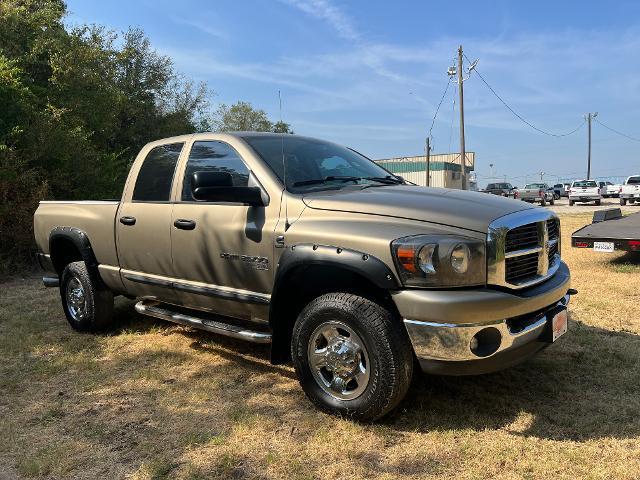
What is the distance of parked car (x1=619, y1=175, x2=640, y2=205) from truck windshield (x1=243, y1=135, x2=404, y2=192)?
30.9 meters

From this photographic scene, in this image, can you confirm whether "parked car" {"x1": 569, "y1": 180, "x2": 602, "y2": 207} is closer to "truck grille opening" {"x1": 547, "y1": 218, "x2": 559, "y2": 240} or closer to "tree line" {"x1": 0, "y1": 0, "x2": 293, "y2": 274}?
"tree line" {"x1": 0, "y1": 0, "x2": 293, "y2": 274}

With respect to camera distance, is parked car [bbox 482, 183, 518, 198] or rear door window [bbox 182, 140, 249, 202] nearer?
rear door window [bbox 182, 140, 249, 202]

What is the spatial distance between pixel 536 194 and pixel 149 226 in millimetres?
35323

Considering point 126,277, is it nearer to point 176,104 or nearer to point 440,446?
point 440,446

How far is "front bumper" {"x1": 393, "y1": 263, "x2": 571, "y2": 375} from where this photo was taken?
285cm

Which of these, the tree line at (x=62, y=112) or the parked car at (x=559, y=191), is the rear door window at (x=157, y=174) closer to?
the tree line at (x=62, y=112)

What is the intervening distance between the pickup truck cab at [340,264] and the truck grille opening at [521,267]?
12 millimetres

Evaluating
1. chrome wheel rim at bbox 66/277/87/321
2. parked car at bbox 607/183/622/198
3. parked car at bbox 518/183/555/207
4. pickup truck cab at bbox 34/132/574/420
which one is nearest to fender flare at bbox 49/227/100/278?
chrome wheel rim at bbox 66/277/87/321

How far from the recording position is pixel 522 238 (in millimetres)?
3215

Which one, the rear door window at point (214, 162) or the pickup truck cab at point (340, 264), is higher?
the rear door window at point (214, 162)

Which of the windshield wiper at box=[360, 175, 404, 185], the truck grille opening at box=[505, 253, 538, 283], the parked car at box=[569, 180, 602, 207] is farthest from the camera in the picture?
the parked car at box=[569, 180, 602, 207]

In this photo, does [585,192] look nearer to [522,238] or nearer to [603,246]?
[603,246]

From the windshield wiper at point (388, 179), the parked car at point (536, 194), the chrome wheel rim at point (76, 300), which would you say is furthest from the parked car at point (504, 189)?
the chrome wheel rim at point (76, 300)

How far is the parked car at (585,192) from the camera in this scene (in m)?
32.9
